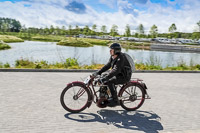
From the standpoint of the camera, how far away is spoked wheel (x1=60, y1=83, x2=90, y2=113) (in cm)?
479

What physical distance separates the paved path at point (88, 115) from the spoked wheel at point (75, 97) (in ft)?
0.60

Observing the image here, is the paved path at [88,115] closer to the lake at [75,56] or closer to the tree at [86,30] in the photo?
the lake at [75,56]

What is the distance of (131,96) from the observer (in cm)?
525

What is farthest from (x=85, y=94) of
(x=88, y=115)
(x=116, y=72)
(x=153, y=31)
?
(x=153, y=31)

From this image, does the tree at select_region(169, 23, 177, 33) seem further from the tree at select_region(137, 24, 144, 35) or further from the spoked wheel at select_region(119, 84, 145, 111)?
the spoked wheel at select_region(119, 84, 145, 111)

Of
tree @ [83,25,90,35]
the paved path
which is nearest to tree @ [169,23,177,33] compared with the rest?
tree @ [83,25,90,35]

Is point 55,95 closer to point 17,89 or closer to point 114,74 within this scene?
point 17,89

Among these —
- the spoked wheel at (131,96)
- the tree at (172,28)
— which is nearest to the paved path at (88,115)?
the spoked wheel at (131,96)

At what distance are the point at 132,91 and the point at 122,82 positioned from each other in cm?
51

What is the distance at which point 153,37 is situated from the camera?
343 ft

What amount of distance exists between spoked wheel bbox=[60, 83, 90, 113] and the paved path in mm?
184

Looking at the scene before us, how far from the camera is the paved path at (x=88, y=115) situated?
405cm

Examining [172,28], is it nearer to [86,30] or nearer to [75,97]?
[86,30]

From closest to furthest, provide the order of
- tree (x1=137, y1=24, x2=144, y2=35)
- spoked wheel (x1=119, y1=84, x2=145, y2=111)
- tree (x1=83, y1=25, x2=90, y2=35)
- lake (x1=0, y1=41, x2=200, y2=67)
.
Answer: spoked wheel (x1=119, y1=84, x2=145, y2=111), lake (x1=0, y1=41, x2=200, y2=67), tree (x1=137, y1=24, x2=144, y2=35), tree (x1=83, y1=25, x2=90, y2=35)
